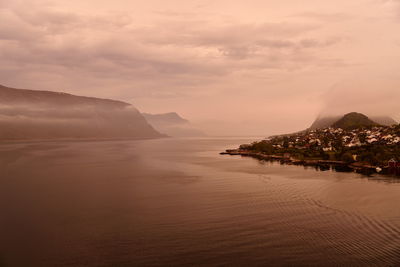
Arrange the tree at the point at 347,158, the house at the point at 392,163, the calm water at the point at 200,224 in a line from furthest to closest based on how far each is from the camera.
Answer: the tree at the point at 347,158 < the house at the point at 392,163 < the calm water at the point at 200,224

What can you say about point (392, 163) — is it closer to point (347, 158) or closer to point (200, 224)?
point (347, 158)

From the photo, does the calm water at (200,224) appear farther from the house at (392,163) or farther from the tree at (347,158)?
the tree at (347,158)

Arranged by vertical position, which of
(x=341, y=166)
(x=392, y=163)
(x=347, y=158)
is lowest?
(x=341, y=166)

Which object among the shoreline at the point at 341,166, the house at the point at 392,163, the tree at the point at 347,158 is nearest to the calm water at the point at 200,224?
the shoreline at the point at 341,166

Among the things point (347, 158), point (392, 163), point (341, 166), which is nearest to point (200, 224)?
point (341, 166)

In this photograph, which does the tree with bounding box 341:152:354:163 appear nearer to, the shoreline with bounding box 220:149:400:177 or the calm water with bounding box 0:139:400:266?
the shoreline with bounding box 220:149:400:177

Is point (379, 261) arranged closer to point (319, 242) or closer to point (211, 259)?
point (319, 242)

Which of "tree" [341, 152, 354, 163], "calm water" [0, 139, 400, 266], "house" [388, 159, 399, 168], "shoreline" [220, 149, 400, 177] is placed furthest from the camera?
"tree" [341, 152, 354, 163]

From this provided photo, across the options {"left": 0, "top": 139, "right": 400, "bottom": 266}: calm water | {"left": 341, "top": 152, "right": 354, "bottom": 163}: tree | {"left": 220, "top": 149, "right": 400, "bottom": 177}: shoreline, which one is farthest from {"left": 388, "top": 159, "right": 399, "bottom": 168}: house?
{"left": 0, "top": 139, "right": 400, "bottom": 266}: calm water
